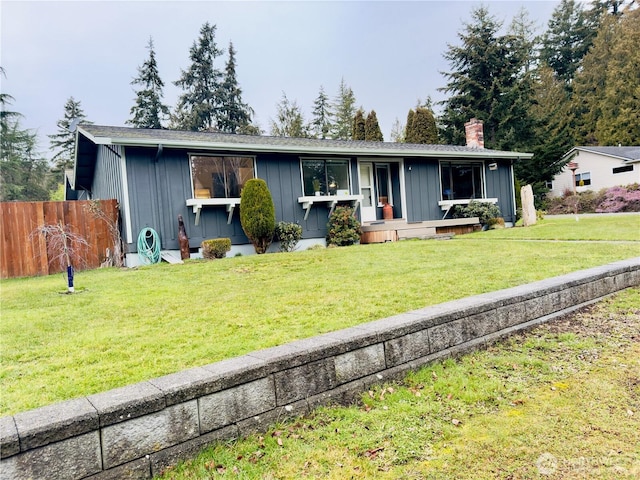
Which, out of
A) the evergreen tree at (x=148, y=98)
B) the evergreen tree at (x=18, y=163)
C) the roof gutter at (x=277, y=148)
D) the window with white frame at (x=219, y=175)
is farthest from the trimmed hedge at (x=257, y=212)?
the evergreen tree at (x=148, y=98)

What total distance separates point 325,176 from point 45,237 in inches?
266

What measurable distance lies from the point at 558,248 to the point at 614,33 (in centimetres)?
3446

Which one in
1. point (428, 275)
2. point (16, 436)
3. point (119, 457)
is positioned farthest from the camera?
point (428, 275)

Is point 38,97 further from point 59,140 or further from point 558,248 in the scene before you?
point 558,248

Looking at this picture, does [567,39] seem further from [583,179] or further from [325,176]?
[325,176]

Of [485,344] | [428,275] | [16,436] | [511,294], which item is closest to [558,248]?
[428,275]

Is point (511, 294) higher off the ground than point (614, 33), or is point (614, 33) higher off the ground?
point (614, 33)

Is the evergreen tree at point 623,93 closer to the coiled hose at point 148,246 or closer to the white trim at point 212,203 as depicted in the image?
the white trim at point 212,203

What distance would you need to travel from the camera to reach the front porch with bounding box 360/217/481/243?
1140 centimetres

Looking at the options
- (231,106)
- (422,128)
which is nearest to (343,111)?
(231,106)

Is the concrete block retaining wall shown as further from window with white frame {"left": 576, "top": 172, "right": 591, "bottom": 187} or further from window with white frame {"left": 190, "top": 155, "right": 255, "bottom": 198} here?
window with white frame {"left": 576, "top": 172, "right": 591, "bottom": 187}

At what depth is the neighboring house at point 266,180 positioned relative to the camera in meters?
8.91

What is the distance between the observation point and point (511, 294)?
3.41 metres

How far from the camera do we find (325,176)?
11539 mm
